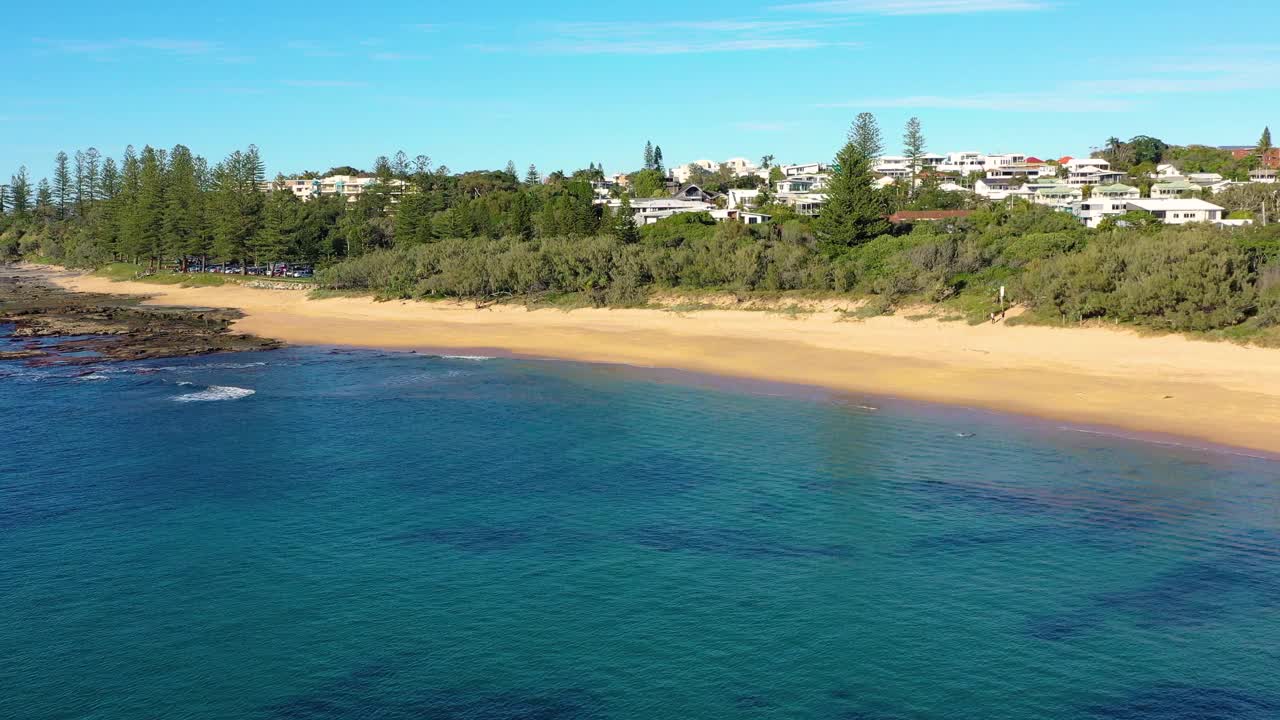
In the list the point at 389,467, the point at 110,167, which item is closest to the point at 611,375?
the point at 389,467

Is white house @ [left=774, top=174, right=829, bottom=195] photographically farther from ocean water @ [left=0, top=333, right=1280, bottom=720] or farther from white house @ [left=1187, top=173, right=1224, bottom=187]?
ocean water @ [left=0, top=333, right=1280, bottom=720]

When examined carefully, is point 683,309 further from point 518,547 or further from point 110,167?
point 110,167

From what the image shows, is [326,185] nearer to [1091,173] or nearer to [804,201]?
[804,201]

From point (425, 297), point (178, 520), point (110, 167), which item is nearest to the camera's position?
point (178, 520)

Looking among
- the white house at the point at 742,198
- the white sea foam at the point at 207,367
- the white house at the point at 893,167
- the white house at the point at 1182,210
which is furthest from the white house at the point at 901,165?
the white sea foam at the point at 207,367

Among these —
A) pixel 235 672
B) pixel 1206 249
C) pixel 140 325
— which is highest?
pixel 1206 249

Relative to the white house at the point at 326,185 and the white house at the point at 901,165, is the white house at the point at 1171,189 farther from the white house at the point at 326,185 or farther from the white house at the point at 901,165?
the white house at the point at 326,185
